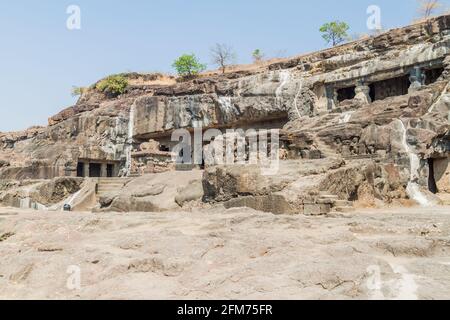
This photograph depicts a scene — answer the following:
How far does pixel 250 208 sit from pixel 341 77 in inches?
576

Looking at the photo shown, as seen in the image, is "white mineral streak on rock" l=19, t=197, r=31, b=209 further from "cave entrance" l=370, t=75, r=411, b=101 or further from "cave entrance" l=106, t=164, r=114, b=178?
"cave entrance" l=370, t=75, r=411, b=101

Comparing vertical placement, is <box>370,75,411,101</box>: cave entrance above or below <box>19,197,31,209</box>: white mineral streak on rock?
above

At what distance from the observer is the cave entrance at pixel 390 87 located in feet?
64.6

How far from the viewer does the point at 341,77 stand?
68.3 feet

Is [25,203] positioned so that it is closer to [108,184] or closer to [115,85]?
[108,184]

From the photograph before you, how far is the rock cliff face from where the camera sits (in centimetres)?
1025

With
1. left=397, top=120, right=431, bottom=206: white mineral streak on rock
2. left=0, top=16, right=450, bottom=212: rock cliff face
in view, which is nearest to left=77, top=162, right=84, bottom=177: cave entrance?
left=0, top=16, right=450, bottom=212: rock cliff face

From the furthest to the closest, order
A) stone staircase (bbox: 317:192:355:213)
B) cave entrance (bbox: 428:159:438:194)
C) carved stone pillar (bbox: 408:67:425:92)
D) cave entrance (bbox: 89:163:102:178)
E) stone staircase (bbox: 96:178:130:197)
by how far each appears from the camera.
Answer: cave entrance (bbox: 89:163:102:178) → carved stone pillar (bbox: 408:67:425:92) → stone staircase (bbox: 96:178:130:197) → cave entrance (bbox: 428:159:438:194) → stone staircase (bbox: 317:192:355:213)

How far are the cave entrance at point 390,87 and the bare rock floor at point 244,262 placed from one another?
15427 millimetres

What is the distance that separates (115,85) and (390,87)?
18.2 meters

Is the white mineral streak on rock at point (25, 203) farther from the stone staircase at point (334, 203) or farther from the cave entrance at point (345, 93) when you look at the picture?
the cave entrance at point (345, 93)

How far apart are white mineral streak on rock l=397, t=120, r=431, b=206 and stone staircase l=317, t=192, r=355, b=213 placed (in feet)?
10.5

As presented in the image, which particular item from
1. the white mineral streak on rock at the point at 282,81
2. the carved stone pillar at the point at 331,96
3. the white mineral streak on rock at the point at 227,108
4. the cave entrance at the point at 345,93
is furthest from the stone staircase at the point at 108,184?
the cave entrance at the point at 345,93

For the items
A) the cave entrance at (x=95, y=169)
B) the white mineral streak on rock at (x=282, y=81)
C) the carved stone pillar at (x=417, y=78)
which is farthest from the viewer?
the cave entrance at (x=95, y=169)
